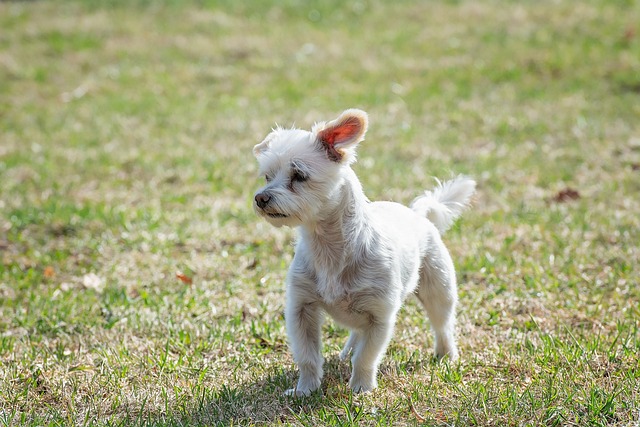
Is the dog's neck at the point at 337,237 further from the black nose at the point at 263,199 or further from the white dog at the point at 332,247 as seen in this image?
the black nose at the point at 263,199

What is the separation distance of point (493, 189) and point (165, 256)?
354 cm

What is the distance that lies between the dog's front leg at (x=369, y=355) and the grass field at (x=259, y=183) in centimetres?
10

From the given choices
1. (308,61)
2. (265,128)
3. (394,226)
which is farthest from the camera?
(308,61)

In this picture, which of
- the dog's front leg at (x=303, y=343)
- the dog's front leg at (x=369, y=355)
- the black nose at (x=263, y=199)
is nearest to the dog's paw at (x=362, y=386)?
the dog's front leg at (x=369, y=355)

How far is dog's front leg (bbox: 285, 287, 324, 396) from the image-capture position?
4.07 m

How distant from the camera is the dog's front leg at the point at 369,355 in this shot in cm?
399

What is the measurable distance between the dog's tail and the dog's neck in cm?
97

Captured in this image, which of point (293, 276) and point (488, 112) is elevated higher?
point (293, 276)

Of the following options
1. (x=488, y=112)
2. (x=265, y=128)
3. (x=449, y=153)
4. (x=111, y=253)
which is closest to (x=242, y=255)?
(x=111, y=253)

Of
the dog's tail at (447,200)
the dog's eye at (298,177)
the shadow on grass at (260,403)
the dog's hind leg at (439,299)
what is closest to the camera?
the shadow on grass at (260,403)

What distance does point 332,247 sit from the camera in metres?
4.03

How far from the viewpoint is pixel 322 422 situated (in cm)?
365

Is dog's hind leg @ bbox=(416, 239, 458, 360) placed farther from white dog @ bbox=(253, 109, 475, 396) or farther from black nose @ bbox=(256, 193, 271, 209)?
black nose @ bbox=(256, 193, 271, 209)

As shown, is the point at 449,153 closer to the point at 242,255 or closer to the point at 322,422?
the point at 242,255
